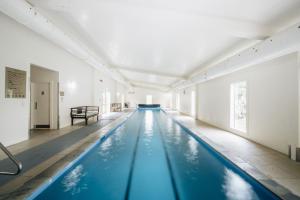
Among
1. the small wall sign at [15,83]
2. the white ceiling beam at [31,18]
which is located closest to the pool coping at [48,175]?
the small wall sign at [15,83]

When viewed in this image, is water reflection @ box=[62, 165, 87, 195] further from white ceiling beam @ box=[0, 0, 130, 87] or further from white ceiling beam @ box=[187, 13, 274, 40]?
white ceiling beam @ box=[187, 13, 274, 40]

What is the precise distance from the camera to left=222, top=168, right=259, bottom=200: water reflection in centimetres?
246

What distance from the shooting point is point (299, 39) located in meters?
2.67

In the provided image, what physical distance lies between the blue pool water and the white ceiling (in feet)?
8.73

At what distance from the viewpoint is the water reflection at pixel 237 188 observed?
8.07ft

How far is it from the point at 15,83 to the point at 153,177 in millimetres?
3777

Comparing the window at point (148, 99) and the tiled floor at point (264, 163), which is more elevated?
the window at point (148, 99)

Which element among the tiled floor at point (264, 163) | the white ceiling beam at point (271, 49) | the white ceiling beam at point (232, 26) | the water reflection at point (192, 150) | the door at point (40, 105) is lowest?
the water reflection at point (192, 150)

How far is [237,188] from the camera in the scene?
8.80ft

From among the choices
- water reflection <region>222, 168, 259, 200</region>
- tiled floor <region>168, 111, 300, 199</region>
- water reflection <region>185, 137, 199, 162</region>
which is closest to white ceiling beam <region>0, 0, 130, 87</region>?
water reflection <region>185, 137, 199, 162</region>

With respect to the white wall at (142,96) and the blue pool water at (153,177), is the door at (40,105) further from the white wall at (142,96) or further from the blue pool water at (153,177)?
the white wall at (142,96)

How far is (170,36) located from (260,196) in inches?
156

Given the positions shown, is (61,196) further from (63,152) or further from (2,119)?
(2,119)

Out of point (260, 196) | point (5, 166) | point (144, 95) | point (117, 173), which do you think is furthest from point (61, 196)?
point (144, 95)
